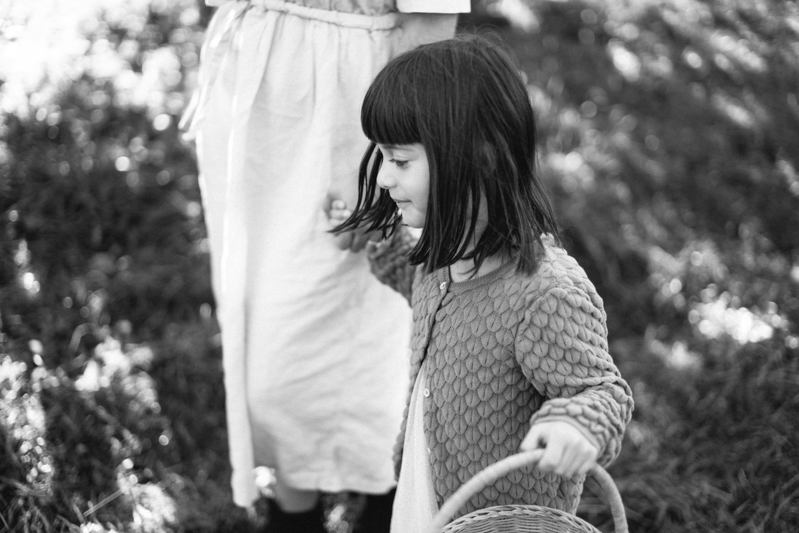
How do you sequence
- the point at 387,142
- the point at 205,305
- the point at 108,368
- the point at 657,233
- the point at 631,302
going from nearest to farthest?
the point at 387,142 < the point at 108,368 < the point at 205,305 < the point at 631,302 < the point at 657,233

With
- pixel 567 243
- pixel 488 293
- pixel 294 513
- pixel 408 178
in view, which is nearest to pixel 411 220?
pixel 408 178

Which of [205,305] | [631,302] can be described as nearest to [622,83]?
[631,302]

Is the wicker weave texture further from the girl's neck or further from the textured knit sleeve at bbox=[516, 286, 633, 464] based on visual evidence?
the girl's neck

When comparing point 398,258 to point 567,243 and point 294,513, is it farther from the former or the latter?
point 567,243

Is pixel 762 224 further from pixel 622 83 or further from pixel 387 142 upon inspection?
pixel 387 142

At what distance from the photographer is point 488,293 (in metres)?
1.35

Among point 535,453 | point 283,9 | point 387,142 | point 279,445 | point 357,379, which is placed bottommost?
point 279,445

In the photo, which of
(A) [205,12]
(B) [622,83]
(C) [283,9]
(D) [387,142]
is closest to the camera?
(D) [387,142]

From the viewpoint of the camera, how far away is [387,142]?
1.31 metres

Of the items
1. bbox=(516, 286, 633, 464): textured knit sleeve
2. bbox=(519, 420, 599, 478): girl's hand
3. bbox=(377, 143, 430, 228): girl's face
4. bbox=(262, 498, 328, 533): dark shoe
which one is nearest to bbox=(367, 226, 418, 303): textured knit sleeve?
bbox=(377, 143, 430, 228): girl's face

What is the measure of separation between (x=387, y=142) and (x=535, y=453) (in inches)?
23.5

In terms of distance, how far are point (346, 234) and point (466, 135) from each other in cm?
53

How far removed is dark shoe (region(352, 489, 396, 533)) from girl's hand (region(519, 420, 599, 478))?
3.27ft

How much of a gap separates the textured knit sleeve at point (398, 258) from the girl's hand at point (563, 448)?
0.60m
